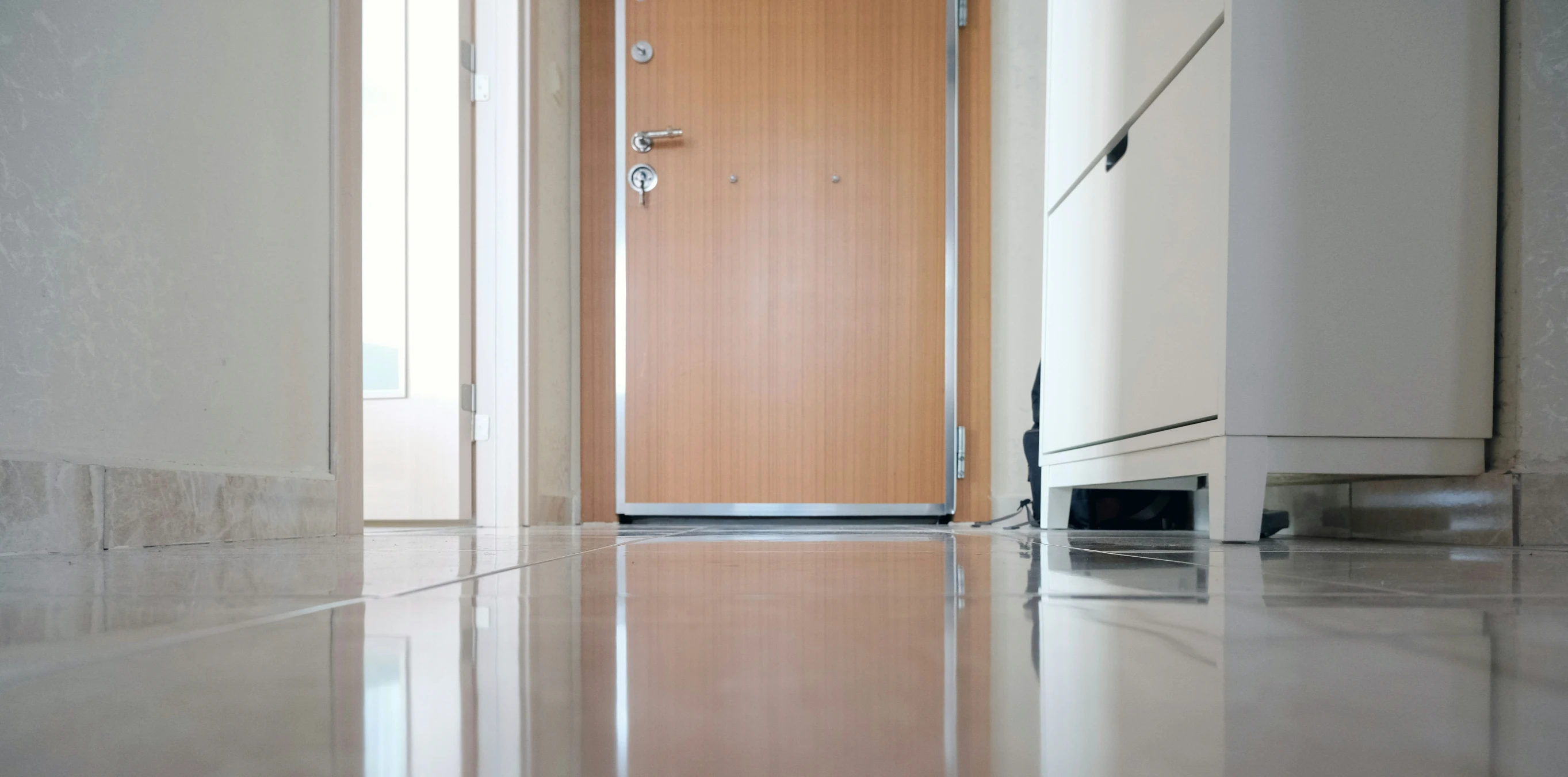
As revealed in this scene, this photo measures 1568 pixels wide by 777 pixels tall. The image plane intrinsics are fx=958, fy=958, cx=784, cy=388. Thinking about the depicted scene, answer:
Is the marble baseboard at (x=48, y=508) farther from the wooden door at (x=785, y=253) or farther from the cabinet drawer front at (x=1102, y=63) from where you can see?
the wooden door at (x=785, y=253)

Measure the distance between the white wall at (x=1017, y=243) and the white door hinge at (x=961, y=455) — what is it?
3.8 inches

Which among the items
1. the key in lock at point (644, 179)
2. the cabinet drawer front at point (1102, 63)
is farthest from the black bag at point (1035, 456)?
the key in lock at point (644, 179)

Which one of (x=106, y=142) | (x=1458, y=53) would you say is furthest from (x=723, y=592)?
(x=1458, y=53)

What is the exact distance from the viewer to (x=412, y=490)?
2703 mm

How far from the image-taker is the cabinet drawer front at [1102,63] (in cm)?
143

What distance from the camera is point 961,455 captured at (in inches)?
122

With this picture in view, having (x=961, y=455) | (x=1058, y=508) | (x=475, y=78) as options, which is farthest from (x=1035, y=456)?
(x=475, y=78)

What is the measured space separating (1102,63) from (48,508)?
5.62 feet

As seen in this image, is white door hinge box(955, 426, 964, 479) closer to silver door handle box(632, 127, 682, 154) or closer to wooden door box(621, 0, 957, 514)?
wooden door box(621, 0, 957, 514)

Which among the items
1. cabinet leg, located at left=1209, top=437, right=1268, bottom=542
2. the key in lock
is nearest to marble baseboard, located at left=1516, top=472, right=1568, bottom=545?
cabinet leg, located at left=1209, top=437, right=1268, bottom=542

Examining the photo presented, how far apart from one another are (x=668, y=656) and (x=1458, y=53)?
1.40 metres

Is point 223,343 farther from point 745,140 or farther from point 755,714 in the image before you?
point 745,140

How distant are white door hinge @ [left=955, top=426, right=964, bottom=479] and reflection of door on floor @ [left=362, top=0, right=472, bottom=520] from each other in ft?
4.92

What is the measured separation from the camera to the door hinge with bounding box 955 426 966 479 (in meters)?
3.09
